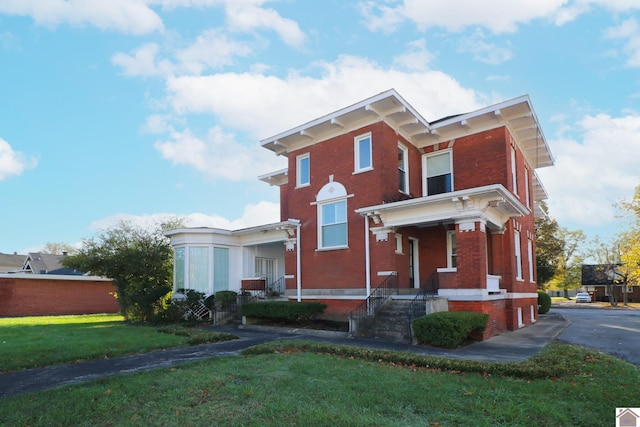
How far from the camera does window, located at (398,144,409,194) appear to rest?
56.4 feet

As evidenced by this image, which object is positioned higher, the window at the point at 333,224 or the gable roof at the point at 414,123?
the gable roof at the point at 414,123

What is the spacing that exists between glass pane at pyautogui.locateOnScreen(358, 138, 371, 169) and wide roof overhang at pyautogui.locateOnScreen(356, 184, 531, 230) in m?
2.03

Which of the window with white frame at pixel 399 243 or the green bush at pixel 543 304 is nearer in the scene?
the window with white frame at pixel 399 243

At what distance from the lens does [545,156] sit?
20.6 meters

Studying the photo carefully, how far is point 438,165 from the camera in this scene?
17.9 m

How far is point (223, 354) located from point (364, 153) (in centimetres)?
966

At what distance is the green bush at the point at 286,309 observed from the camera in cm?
1552

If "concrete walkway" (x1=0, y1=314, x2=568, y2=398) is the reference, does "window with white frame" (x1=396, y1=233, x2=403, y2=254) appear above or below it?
above

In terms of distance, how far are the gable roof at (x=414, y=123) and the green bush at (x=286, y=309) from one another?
704cm

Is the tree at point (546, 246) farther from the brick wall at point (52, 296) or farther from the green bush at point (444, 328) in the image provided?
the brick wall at point (52, 296)

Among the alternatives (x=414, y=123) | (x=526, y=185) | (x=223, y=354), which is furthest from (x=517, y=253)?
(x=223, y=354)

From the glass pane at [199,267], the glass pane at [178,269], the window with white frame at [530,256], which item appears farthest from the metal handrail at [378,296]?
the glass pane at [178,269]

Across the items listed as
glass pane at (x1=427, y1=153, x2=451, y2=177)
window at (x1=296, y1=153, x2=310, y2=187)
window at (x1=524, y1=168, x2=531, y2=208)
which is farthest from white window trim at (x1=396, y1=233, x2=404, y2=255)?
window at (x1=524, y1=168, x2=531, y2=208)

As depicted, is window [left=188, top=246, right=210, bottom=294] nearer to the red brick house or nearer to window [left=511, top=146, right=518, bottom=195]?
the red brick house
